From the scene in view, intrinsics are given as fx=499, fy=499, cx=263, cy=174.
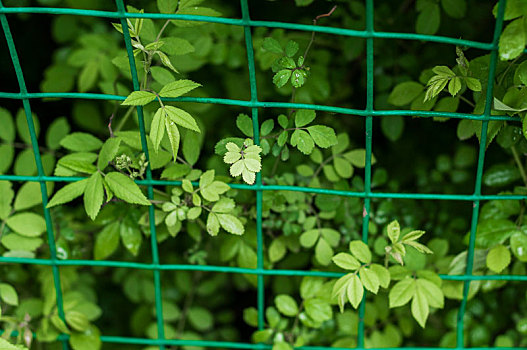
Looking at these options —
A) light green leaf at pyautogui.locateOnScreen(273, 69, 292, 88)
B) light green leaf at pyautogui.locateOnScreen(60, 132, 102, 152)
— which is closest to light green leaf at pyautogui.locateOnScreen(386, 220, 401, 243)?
light green leaf at pyautogui.locateOnScreen(273, 69, 292, 88)

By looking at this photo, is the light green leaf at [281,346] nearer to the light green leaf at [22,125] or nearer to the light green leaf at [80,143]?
the light green leaf at [80,143]

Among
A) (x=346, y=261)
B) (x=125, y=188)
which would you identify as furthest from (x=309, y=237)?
(x=125, y=188)

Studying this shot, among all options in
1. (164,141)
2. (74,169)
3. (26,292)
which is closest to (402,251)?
(164,141)

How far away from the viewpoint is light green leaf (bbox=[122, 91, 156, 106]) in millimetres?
969

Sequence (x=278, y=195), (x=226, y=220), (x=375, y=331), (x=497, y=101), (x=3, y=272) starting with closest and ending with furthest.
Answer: (x=497, y=101) < (x=226, y=220) < (x=278, y=195) < (x=375, y=331) < (x=3, y=272)

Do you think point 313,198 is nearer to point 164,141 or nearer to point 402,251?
point 402,251

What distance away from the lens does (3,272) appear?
1.60m

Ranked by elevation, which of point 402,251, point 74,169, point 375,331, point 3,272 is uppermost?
point 74,169

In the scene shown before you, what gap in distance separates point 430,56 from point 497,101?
2.15ft

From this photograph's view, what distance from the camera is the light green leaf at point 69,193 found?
1.09m

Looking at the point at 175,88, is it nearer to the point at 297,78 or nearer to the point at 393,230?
the point at 297,78

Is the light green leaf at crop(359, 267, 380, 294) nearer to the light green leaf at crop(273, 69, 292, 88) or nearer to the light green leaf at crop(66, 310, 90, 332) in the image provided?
the light green leaf at crop(273, 69, 292, 88)

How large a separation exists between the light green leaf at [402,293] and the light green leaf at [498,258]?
19cm

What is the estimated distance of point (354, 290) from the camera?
1111 mm
